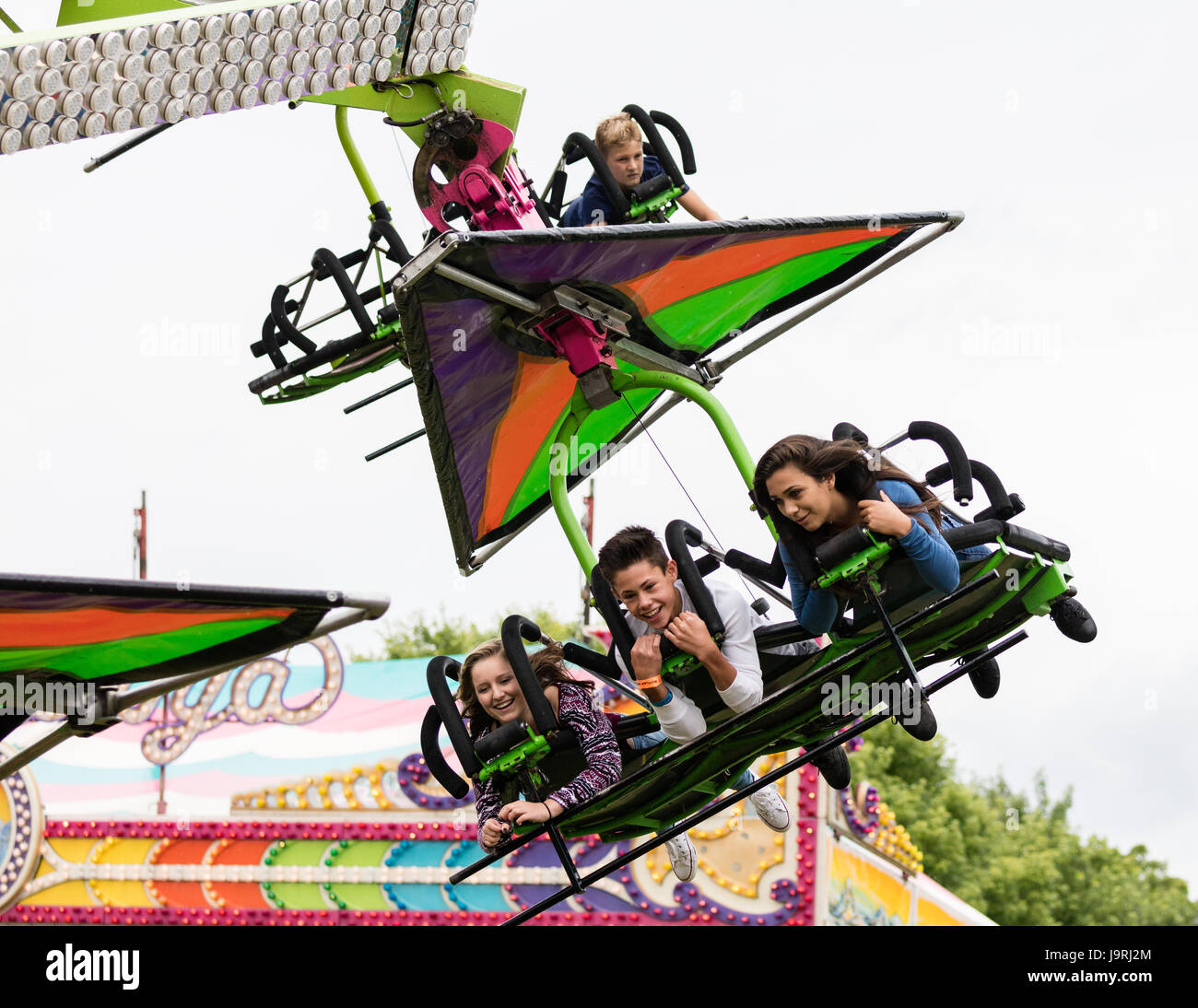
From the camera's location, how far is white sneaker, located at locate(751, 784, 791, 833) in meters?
6.05

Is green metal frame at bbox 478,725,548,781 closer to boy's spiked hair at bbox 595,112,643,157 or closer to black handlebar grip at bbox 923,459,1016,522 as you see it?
black handlebar grip at bbox 923,459,1016,522

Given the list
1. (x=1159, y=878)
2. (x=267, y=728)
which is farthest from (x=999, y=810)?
(x=267, y=728)

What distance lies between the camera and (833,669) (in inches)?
179

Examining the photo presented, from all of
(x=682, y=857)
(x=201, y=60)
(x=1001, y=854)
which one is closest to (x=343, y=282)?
(x=201, y=60)

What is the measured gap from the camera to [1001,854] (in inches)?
1077

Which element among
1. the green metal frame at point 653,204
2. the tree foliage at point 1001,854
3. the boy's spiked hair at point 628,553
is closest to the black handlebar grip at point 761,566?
the boy's spiked hair at point 628,553

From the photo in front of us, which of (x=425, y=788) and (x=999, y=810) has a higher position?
(x=999, y=810)

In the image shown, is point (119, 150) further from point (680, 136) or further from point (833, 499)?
point (833, 499)

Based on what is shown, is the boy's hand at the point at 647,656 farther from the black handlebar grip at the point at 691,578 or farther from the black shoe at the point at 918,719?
the black shoe at the point at 918,719

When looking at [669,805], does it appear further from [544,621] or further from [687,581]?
[544,621]

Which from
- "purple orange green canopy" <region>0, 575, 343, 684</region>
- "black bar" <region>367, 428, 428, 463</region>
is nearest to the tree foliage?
"black bar" <region>367, 428, 428, 463</region>

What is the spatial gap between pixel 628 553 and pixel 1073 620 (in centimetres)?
137

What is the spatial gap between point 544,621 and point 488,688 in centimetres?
2795
